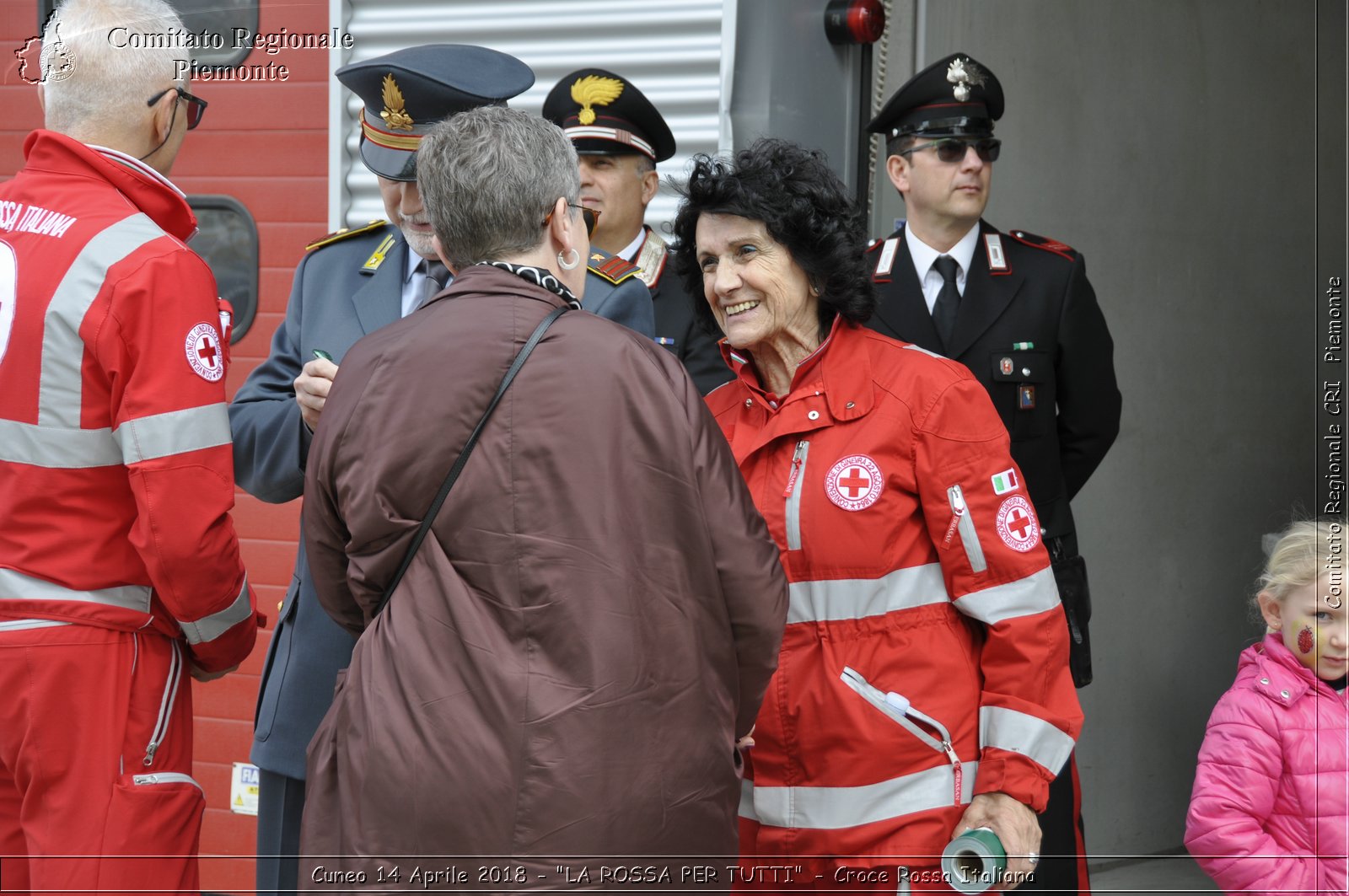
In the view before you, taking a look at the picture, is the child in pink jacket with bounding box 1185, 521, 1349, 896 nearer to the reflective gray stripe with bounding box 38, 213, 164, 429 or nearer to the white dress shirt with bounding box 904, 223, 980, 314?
the white dress shirt with bounding box 904, 223, 980, 314

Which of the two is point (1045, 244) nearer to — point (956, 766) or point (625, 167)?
point (625, 167)

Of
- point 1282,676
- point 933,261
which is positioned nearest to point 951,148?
point 933,261

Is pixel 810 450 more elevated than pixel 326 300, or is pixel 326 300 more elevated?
pixel 326 300

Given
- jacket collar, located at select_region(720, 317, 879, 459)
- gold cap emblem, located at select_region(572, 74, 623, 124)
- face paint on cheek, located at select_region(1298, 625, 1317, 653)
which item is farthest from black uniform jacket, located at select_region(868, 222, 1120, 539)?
jacket collar, located at select_region(720, 317, 879, 459)

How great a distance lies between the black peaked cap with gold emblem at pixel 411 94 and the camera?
9.12ft

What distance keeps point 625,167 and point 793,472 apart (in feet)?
5.16

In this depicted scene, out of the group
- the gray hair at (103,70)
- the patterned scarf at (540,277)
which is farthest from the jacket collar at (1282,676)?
the gray hair at (103,70)

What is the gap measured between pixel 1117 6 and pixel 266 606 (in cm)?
369

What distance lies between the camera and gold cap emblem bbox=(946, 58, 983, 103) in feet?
12.6

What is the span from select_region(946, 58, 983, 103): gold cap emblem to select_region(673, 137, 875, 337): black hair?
4.06ft

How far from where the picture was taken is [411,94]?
9.19 ft

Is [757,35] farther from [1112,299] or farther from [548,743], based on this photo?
[548,743]

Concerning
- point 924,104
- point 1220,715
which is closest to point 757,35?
point 924,104

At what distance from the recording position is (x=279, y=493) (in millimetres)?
2779
